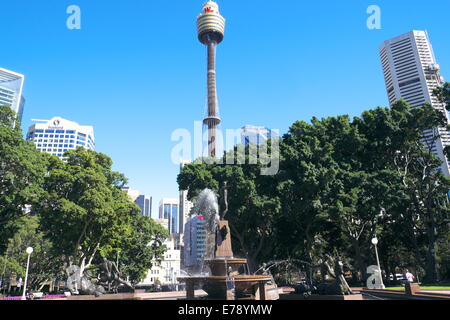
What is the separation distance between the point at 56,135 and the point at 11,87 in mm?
47205

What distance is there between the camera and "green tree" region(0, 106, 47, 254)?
23797 millimetres

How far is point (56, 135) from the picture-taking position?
498ft

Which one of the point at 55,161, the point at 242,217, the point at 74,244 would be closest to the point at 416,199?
the point at 242,217

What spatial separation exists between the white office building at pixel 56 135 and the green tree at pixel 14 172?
133336 mm

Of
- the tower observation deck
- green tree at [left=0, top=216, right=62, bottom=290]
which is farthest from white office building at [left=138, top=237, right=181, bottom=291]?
green tree at [left=0, top=216, right=62, bottom=290]

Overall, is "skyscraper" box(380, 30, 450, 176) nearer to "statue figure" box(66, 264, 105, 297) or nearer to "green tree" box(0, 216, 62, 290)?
"green tree" box(0, 216, 62, 290)

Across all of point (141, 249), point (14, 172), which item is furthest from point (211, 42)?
point (14, 172)

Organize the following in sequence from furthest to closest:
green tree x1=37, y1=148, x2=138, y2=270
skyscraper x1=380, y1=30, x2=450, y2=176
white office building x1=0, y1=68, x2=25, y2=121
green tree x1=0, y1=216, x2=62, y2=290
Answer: white office building x1=0, y1=68, x2=25, y2=121
skyscraper x1=380, y1=30, x2=450, y2=176
green tree x1=0, y1=216, x2=62, y2=290
green tree x1=37, y1=148, x2=138, y2=270

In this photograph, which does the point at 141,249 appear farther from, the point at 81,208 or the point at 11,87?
the point at 11,87

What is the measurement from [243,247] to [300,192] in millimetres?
8430

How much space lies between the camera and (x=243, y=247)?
3278cm

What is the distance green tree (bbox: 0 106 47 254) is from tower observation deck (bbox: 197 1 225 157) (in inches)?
3004

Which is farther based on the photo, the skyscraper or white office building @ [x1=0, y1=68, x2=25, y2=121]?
white office building @ [x1=0, y1=68, x2=25, y2=121]

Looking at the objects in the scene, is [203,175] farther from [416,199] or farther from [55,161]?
[416,199]
